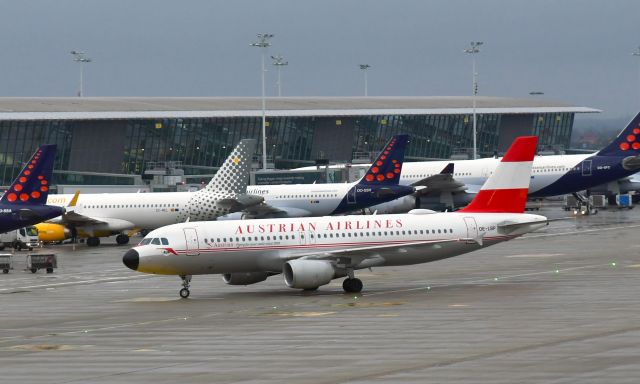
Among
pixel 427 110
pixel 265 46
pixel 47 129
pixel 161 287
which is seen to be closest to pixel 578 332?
pixel 161 287

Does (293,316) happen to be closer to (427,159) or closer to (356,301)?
(356,301)

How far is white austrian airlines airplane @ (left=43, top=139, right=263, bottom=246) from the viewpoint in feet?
293

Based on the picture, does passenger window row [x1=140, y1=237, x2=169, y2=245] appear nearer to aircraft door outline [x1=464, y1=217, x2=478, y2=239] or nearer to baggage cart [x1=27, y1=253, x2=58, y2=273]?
aircraft door outline [x1=464, y1=217, x2=478, y2=239]

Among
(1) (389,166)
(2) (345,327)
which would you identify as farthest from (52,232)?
(2) (345,327)

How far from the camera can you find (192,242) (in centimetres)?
5100

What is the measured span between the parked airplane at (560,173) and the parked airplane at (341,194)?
7115 millimetres

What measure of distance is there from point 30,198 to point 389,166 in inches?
1140

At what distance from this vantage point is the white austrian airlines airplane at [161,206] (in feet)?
293

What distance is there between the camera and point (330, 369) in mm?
31609

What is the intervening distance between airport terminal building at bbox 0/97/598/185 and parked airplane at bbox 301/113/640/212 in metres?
41.8

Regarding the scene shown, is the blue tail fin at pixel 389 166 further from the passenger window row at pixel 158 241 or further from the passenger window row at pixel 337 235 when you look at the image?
the passenger window row at pixel 158 241

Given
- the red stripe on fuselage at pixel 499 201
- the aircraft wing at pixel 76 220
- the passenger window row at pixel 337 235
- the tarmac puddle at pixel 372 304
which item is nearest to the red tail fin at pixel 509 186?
the red stripe on fuselage at pixel 499 201

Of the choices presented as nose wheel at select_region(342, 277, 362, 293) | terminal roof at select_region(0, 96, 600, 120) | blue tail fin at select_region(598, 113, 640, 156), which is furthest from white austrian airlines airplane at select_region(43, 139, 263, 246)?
terminal roof at select_region(0, 96, 600, 120)

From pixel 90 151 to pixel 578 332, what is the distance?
112 m
